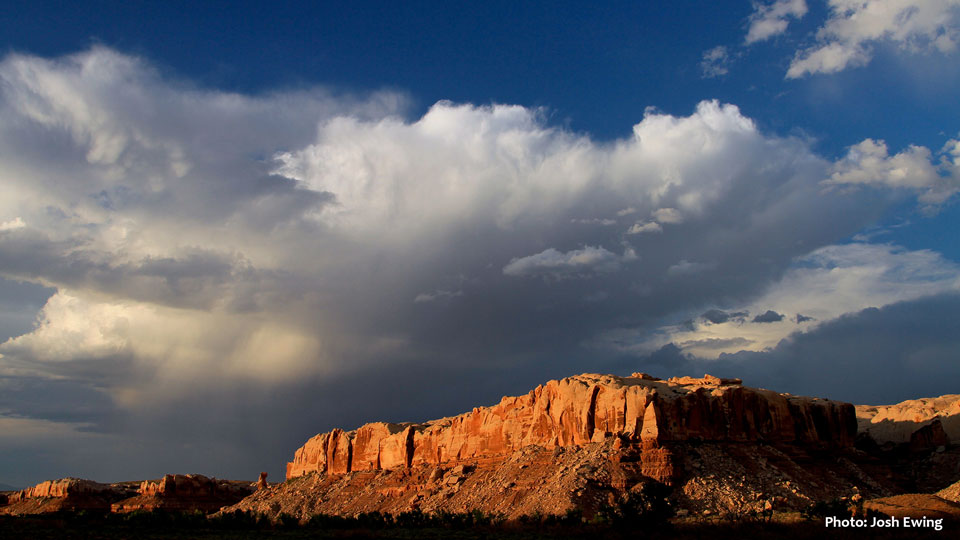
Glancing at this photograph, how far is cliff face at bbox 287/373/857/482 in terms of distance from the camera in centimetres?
7256

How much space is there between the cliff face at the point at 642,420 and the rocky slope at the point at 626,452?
0.43 feet

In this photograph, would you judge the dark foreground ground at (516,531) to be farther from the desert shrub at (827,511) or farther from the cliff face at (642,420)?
the cliff face at (642,420)

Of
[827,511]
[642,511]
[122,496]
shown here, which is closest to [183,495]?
[122,496]

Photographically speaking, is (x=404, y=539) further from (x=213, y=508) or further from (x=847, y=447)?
(x=213, y=508)

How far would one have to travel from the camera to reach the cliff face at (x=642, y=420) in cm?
7256

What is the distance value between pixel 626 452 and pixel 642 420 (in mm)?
4714

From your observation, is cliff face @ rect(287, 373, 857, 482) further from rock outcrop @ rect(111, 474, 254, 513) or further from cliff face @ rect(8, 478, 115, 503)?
cliff face @ rect(8, 478, 115, 503)

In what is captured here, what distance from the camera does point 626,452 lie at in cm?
6906

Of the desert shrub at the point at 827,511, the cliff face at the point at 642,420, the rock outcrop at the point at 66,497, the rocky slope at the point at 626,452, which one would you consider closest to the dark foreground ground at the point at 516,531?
the desert shrub at the point at 827,511

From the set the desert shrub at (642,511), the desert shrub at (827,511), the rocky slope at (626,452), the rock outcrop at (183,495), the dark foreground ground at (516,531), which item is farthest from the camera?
the rock outcrop at (183,495)

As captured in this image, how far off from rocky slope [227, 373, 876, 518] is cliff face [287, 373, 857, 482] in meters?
0.13

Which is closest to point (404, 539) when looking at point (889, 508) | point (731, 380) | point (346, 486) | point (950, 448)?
point (889, 508)

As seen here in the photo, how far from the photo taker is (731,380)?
297 feet

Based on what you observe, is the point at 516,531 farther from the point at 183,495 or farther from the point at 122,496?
the point at 122,496
